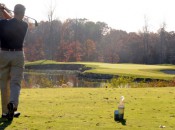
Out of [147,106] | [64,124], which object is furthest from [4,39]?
[147,106]

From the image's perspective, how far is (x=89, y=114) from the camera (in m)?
8.88

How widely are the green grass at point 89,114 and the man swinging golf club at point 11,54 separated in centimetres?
69

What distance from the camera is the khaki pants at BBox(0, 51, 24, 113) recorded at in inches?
307

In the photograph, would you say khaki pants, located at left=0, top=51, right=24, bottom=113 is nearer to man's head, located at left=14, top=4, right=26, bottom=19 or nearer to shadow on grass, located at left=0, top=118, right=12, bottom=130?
shadow on grass, located at left=0, top=118, right=12, bottom=130

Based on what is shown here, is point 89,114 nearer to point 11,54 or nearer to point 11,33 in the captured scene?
point 11,54

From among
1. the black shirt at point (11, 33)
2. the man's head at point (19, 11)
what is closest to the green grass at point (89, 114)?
the black shirt at point (11, 33)

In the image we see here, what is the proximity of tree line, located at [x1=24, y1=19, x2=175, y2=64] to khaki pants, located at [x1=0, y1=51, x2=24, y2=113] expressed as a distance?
7676 centimetres

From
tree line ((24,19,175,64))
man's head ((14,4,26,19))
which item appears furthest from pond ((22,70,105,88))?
tree line ((24,19,175,64))

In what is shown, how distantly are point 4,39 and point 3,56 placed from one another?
378mm

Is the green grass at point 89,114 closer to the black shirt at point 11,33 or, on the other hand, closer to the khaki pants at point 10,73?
the khaki pants at point 10,73

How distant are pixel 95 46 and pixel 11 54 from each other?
86535 mm

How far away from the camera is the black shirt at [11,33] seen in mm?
7770

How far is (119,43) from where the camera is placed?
9338cm

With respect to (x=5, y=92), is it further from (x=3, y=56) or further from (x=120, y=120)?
(x=120, y=120)
